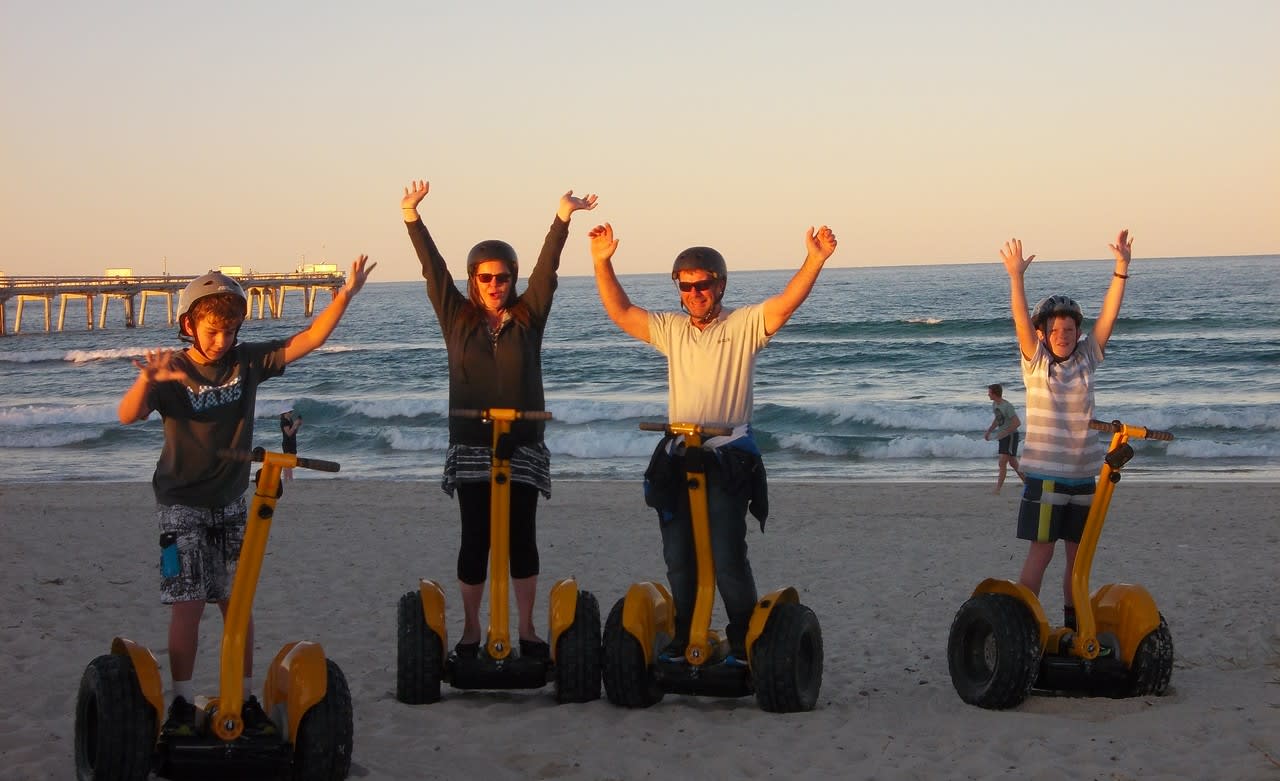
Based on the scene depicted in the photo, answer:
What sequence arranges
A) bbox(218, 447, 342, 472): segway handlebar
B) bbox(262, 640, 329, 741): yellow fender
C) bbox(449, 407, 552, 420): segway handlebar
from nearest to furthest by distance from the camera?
1. bbox(218, 447, 342, 472): segway handlebar
2. bbox(262, 640, 329, 741): yellow fender
3. bbox(449, 407, 552, 420): segway handlebar

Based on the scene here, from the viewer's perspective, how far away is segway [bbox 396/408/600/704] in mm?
5387

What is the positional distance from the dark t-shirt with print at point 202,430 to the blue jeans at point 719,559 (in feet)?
5.79

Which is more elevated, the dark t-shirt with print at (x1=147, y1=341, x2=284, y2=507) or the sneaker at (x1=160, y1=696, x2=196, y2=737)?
the dark t-shirt with print at (x1=147, y1=341, x2=284, y2=507)

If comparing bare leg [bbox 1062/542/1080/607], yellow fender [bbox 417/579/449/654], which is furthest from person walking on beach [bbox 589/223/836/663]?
bare leg [bbox 1062/542/1080/607]

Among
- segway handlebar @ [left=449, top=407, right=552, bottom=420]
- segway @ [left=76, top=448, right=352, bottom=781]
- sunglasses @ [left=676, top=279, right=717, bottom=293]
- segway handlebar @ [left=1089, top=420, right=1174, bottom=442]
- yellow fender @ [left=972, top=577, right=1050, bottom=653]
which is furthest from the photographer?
yellow fender @ [left=972, top=577, right=1050, bottom=653]

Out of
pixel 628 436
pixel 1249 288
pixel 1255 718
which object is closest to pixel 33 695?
pixel 1255 718

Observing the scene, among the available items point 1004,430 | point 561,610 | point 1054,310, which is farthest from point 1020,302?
point 1004,430

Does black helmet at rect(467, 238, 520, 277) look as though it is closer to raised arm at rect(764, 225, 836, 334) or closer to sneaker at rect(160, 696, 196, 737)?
raised arm at rect(764, 225, 836, 334)

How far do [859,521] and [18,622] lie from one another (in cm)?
798

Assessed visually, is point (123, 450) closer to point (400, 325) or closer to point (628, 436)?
point (628, 436)

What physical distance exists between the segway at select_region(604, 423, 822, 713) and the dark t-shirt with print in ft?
5.35

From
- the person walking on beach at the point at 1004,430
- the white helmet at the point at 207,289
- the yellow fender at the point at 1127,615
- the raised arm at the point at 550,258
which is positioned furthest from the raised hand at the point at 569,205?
the person walking on beach at the point at 1004,430

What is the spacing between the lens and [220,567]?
4.59 m

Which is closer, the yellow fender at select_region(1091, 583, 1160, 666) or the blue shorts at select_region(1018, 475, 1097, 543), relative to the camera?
the yellow fender at select_region(1091, 583, 1160, 666)
